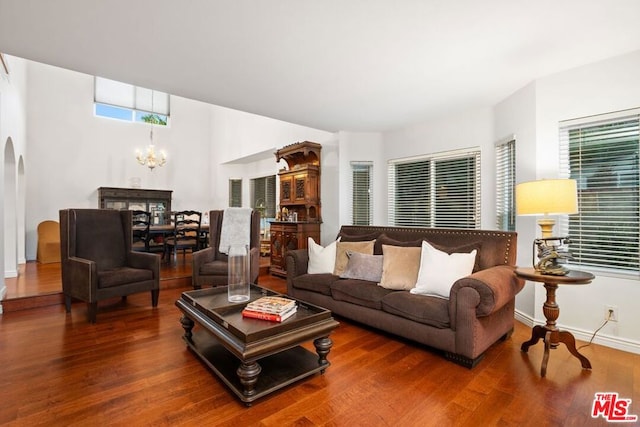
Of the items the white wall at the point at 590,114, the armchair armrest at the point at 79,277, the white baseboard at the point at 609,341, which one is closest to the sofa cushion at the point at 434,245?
the white wall at the point at 590,114

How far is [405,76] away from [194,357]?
304 cm

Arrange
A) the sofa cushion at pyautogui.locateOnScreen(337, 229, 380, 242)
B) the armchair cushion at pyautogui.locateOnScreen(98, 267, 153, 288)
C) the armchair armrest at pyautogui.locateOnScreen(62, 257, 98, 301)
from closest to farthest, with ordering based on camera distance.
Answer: the armchair armrest at pyautogui.locateOnScreen(62, 257, 98, 301), the armchair cushion at pyautogui.locateOnScreen(98, 267, 153, 288), the sofa cushion at pyautogui.locateOnScreen(337, 229, 380, 242)

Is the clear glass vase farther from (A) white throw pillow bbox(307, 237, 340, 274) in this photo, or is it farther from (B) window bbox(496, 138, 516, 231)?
(B) window bbox(496, 138, 516, 231)

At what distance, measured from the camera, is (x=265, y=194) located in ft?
25.0

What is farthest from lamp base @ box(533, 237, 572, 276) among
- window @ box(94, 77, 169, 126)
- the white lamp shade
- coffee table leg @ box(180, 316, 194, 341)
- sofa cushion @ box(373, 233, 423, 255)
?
window @ box(94, 77, 169, 126)

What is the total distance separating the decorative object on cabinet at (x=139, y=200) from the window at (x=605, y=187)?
695cm

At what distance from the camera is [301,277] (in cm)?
336

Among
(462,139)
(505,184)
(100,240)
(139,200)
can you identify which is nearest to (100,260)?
(100,240)

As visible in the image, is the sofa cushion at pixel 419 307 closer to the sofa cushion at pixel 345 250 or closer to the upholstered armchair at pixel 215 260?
the sofa cushion at pixel 345 250

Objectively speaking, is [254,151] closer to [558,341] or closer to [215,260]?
[215,260]

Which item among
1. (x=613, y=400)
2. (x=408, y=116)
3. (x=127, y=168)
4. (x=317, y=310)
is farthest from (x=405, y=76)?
(x=127, y=168)

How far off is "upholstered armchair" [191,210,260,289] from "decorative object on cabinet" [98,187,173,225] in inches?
123

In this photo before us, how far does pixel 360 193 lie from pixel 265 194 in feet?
11.0

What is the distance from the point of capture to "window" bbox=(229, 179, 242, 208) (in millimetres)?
8367
